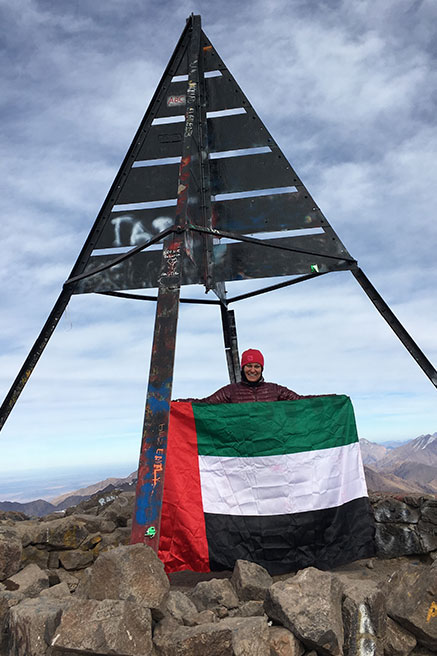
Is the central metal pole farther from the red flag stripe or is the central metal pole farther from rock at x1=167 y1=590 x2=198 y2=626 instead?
the red flag stripe

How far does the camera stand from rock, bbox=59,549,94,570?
20.0 feet

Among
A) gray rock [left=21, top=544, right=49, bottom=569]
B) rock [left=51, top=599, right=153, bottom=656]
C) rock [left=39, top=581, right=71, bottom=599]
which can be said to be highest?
gray rock [left=21, top=544, right=49, bottom=569]

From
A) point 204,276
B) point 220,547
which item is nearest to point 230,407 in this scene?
point 220,547

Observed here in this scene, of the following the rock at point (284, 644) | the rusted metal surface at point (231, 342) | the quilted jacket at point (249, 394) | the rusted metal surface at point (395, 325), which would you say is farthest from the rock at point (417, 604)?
the rusted metal surface at point (231, 342)

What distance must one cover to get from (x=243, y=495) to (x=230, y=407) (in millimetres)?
1013

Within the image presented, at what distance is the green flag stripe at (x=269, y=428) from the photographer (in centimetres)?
597

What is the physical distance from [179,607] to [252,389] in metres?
3.17

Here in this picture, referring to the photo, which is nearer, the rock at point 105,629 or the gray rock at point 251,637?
the rock at point 105,629

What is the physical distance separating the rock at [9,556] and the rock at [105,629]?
1827 millimetres

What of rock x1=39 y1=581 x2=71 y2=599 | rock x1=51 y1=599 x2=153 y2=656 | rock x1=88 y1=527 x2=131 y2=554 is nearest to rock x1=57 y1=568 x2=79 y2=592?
rock x1=88 y1=527 x2=131 y2=554

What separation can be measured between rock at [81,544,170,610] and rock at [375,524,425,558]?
12.6ft

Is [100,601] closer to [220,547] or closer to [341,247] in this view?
[220,547]

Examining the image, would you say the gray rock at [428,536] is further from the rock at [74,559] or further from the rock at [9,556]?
the rock at [9,556]

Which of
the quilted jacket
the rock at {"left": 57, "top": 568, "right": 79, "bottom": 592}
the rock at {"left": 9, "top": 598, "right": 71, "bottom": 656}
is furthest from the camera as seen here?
the quilted jacket
